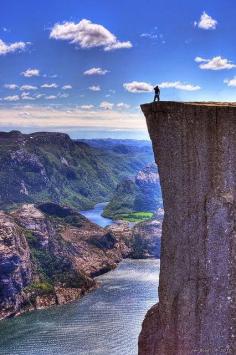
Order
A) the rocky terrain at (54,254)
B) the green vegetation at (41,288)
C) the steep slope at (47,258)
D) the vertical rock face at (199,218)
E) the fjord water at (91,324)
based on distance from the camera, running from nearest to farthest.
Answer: the vertical rock face at (199,218) < the fjord water at (91,324) < the steep slope at (47,258) < the rocky terrain at (54,254) < the green vegetation at (41,288)

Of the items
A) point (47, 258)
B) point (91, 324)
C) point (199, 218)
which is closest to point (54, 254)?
point (47, 258)

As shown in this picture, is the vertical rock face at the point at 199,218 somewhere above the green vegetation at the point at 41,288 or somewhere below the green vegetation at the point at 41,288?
above

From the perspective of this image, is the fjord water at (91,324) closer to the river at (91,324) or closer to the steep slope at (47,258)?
the river at (91,324)

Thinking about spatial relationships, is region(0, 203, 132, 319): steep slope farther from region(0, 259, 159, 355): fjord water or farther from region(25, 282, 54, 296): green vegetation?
region(0, 259, 159, 355): fjord water

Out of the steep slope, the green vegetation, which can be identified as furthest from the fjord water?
the green vegetation

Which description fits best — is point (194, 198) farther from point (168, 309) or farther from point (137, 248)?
point (137, 248)

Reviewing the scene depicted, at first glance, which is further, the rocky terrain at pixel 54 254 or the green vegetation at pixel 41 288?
the green vegetation at pixel 41 288

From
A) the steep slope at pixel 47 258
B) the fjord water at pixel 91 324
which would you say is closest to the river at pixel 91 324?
the fjord water at pixel 91 324

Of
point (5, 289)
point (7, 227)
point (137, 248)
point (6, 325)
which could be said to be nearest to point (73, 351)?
point (6, 325)
